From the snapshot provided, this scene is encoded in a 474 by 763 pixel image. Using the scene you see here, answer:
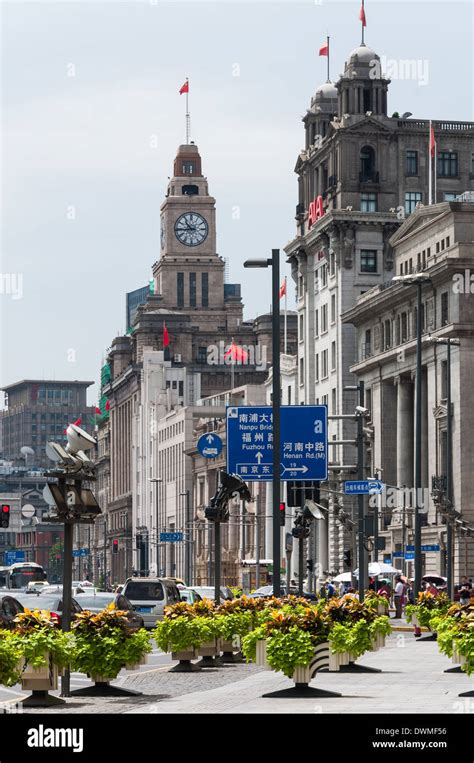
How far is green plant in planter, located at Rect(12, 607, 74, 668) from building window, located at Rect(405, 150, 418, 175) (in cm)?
10334

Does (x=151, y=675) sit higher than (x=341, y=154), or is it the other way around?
(x=341, y=154)

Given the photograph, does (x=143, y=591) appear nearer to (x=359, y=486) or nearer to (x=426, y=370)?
(x=359, y=486)

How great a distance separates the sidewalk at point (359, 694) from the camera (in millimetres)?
22969

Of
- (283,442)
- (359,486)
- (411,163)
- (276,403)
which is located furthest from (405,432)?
(276,403)

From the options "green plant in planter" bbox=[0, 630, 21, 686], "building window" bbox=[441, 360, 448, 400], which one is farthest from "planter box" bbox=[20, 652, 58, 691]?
"building window" bbox=[441, 360, 448, 400]

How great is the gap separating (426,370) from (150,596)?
175 feet

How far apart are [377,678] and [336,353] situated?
3633 inches

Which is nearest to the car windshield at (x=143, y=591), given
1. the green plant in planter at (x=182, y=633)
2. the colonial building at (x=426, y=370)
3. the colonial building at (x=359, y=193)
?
the green plant in planter at (x=182, y=633)

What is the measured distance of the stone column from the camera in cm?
10538

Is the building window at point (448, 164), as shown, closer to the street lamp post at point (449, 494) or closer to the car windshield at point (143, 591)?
the street lamp post at point (449, 494)

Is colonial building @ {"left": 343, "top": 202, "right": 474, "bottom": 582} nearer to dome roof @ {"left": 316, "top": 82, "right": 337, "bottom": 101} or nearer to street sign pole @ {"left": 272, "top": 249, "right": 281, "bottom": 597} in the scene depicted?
dome roof @ {"left": 316, "top": 82, "right": 337, "bottom": 101}
